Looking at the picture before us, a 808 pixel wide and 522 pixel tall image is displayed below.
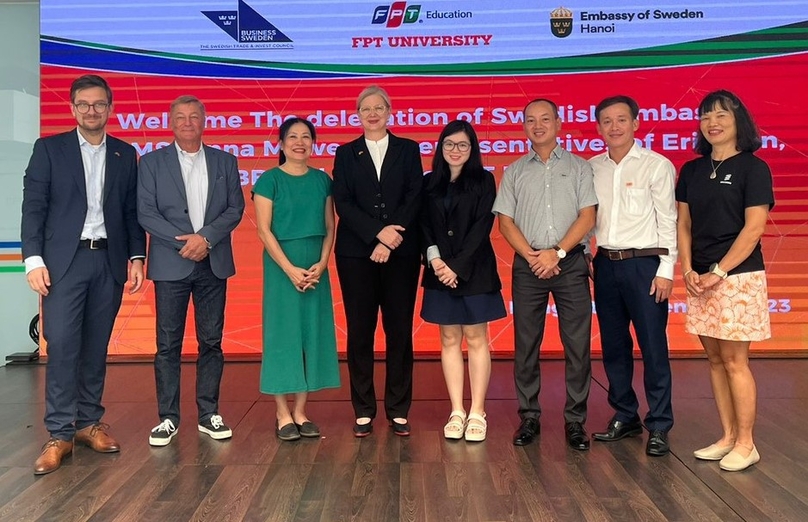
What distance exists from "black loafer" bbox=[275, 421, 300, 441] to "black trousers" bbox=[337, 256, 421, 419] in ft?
1.12

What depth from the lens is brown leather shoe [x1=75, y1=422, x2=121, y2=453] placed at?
3.37 m

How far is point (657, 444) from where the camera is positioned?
129 inches

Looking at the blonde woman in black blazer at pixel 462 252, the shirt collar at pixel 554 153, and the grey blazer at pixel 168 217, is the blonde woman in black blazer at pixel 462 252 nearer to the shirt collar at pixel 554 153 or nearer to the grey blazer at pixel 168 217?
the shirt collar at pixel 554 153

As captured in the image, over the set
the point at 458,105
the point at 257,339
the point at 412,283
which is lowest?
the point at 257,339

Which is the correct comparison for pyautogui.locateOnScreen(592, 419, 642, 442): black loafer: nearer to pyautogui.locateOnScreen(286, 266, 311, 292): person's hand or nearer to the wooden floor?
the wooden floor

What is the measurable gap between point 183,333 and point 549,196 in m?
2.04

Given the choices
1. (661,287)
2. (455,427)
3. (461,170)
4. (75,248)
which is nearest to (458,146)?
(461,170)

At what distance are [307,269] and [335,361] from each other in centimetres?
51

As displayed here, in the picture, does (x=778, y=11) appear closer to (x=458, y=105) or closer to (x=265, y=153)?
(x=458, y=105)

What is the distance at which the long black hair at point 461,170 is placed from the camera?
3461mm

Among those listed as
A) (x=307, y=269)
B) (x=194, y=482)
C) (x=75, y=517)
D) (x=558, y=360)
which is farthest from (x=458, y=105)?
(x=75, y=517)

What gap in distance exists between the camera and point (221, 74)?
5695mm

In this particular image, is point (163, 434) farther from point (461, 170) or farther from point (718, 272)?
point (718, 272)

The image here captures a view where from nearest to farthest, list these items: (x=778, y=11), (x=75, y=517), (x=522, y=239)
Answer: (x=75, y=517), (x=522, y=239), (x=778, y=11)
